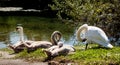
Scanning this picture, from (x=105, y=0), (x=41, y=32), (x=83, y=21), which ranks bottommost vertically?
(x=41, y=32)

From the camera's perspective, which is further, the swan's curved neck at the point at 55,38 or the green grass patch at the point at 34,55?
the swan's curved neck at the point at 55,38

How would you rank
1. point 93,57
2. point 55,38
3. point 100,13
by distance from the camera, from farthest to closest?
point 100,13, point 55,38, point 93,57

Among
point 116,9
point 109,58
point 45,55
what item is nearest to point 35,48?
point 45,55

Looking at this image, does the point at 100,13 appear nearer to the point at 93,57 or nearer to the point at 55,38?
the point at 55,38

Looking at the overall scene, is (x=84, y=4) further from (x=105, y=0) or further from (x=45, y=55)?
(x=45, y=55)

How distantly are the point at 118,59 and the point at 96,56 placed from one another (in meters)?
0.81

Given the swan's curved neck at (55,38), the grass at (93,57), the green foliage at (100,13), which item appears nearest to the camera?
the grass at (93,57)

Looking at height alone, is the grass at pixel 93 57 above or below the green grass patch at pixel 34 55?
above

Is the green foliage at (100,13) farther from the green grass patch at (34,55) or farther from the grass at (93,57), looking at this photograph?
the green grass patch at (34,55)

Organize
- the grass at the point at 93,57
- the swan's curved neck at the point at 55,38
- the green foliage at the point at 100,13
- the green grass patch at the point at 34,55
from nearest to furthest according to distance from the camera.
Answer: the grass at the point at 93,57, the green grass patch at the point at 34,55, the swan's curved neck at the point at 55,38, the green foliage at the point at 100,13

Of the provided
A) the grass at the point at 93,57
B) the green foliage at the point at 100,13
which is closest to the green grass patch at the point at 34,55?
the grass at the point at 93,57

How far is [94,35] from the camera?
11992mm

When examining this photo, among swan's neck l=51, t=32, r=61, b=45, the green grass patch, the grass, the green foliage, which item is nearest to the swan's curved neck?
swan's neck l=51, t=32, r=61, b=45

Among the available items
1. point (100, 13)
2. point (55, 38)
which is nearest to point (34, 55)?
point (55, 38)
